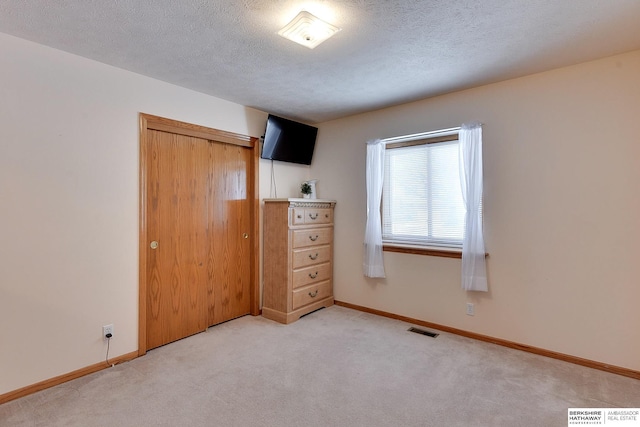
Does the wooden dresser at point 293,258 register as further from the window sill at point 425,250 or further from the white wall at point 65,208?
the white wall at point 65,208

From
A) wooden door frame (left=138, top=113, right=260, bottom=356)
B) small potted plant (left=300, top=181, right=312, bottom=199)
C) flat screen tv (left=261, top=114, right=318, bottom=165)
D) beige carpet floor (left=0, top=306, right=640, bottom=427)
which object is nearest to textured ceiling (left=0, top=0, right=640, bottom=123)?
wooden door frame (left=138, top=113, right=260, bottom=356)

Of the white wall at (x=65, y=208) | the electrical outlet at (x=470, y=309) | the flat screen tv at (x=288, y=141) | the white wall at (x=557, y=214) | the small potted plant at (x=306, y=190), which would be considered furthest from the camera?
the small potted plant at (x=306, y=190)

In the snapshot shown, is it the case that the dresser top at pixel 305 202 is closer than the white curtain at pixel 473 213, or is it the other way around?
the white curtain at pixel 473 213

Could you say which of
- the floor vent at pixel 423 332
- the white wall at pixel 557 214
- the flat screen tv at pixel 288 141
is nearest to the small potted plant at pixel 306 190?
the flat screen tv at pixel 288 141

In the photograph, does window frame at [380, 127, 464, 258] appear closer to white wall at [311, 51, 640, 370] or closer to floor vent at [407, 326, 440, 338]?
white wall at [311, 51, 640, 370]

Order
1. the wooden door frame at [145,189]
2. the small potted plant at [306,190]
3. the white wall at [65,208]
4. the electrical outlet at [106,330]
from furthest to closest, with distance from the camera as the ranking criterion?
the small potted plant at [306,190], the wooden door frame at [145,189], the electrical outlet at [106,330], the white wall at [65,208]

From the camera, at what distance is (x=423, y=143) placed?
3428 mm

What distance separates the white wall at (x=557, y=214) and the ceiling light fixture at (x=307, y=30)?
1779mm

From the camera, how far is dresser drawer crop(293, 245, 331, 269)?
12.0ft

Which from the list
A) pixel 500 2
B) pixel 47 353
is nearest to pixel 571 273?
pixel 500 2

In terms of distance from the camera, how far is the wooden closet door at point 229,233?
3424mm

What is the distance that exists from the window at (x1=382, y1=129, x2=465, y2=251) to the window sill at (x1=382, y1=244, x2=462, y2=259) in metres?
0.04

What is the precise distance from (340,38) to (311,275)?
102 inches

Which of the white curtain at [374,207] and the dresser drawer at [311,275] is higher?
the white curtain at [374,207]
